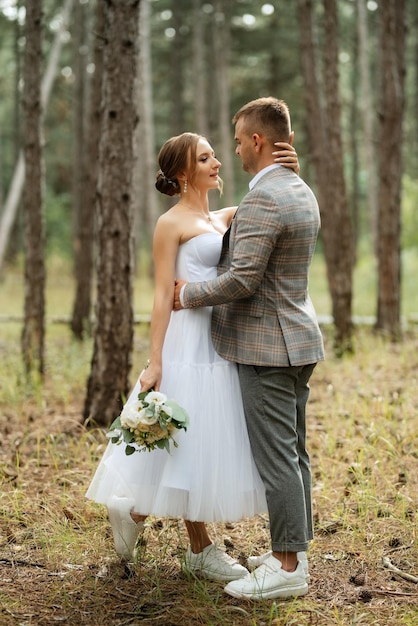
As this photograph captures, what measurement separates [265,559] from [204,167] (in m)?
1.97

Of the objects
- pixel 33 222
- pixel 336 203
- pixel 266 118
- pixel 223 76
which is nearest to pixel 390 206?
pixel 336 203

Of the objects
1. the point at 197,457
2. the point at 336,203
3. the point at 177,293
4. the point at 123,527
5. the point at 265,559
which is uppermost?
the point at 336,203

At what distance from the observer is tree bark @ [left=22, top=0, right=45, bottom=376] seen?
336 inches

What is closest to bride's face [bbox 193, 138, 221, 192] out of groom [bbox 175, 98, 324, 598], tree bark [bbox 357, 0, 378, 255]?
groom [bbox 175, 98, 324, 598]

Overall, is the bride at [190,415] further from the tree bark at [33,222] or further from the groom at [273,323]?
the tree bark at [33,222]

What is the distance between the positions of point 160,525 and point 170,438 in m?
1.18

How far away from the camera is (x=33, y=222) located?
8750mm

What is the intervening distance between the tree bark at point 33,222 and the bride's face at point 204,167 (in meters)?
4.97

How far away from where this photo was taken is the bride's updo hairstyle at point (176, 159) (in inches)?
153

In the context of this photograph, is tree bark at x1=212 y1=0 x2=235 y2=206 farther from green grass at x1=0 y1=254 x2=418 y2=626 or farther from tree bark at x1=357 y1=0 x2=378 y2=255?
green grass at x1=0 y1=254 x2=418 y2=626

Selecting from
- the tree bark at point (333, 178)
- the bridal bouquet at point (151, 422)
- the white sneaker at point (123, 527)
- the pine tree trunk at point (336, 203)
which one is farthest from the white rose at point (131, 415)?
the pine tree trunk at point (336, 203)

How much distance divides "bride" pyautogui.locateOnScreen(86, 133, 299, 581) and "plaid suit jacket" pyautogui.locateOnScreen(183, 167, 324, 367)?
14cm

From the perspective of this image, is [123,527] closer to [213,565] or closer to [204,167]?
[213,565]

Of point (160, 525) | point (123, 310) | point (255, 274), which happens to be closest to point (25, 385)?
point (123, 310)
